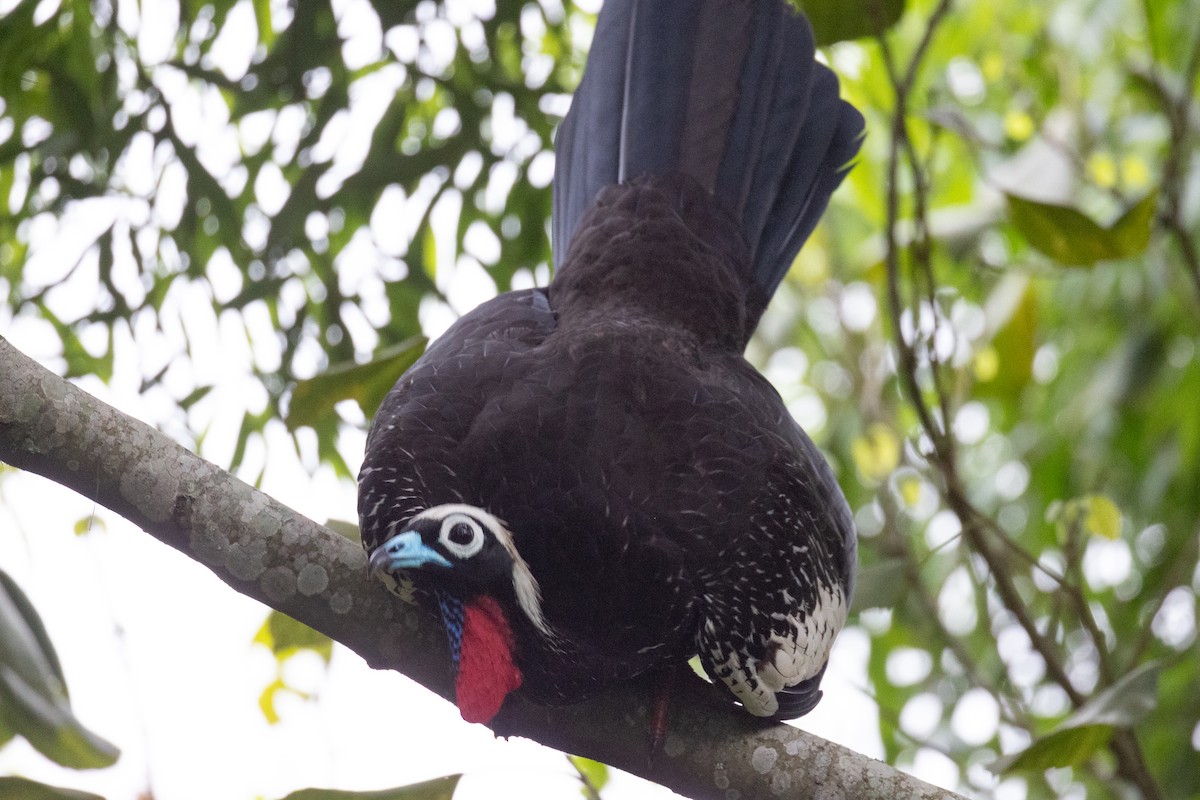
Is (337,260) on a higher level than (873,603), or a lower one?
higher

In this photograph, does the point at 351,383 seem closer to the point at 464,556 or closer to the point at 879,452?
the point at 464,556

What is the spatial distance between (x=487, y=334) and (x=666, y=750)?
61 cm

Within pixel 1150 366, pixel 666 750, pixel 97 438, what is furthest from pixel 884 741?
pixel 97 438

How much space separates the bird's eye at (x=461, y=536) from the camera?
4.24 feet

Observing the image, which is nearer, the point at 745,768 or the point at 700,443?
the point at 745,768

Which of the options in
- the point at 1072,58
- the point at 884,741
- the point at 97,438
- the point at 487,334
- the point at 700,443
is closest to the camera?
the point at 97,438

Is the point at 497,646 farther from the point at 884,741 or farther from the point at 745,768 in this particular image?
the point at 884,741

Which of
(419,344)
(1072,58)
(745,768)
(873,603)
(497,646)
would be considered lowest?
(745,768)

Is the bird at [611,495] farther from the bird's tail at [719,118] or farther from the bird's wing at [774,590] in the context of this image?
the bird's tail at [719,118]

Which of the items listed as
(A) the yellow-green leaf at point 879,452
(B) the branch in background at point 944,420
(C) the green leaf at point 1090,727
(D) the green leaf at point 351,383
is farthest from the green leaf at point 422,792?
(A) the yellow-green leaf at point 879,452

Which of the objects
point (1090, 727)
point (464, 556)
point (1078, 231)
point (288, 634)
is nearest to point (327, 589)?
point (464, 556)

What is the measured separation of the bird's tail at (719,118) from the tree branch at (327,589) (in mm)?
791

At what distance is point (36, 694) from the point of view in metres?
1.23

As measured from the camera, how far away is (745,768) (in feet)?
4.33
